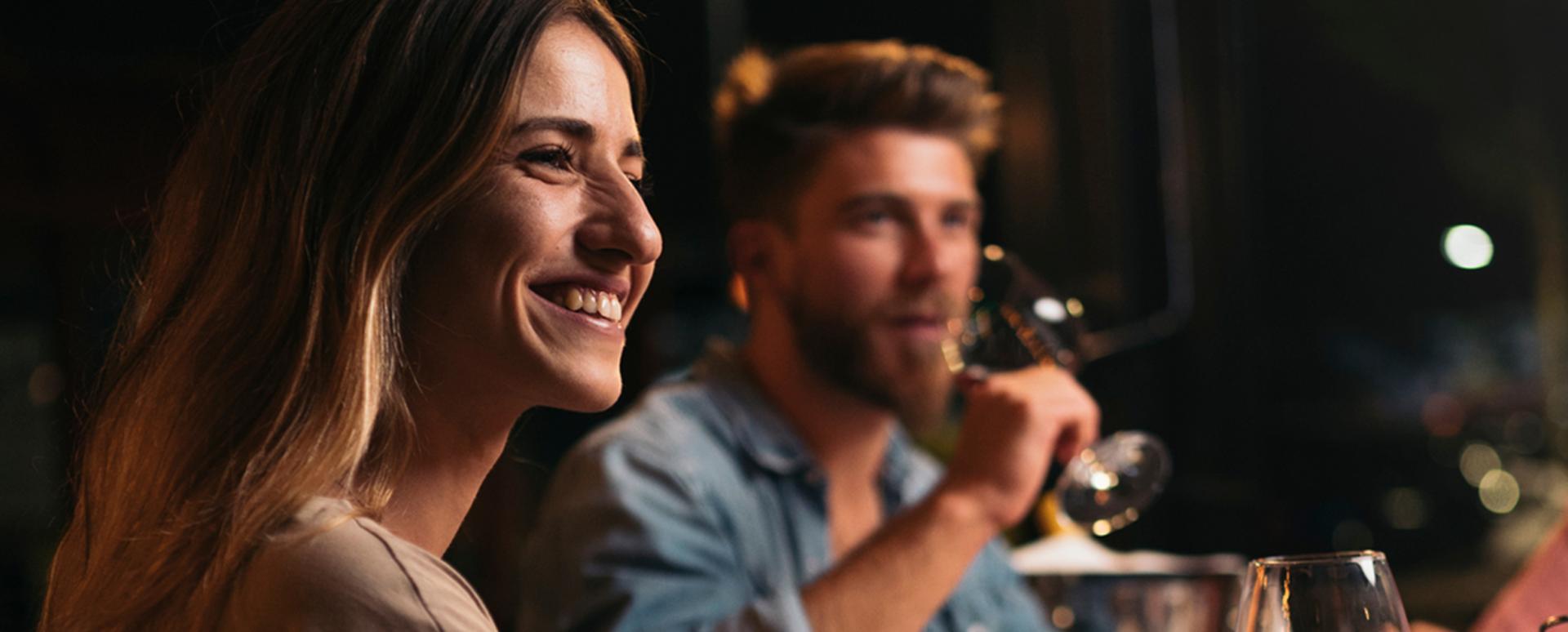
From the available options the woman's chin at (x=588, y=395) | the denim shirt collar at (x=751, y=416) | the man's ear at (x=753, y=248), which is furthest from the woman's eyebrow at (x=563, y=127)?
the man's ear at (x=753, y=248)

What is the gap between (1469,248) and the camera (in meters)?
3.11

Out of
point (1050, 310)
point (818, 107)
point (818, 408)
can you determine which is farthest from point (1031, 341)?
point (818, 107)

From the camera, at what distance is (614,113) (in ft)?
3.32

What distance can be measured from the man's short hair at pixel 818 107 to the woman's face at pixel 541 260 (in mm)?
1138

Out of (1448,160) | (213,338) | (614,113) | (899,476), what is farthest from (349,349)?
(1448,160)

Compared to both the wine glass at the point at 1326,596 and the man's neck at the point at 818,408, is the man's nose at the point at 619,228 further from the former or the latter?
the man's neck at the point at 818,408

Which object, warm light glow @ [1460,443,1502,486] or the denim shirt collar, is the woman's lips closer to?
the denim shirt collar

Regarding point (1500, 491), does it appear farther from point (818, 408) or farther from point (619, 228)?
point (619, 228)

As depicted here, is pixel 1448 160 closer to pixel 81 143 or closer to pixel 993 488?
pixel 993 488

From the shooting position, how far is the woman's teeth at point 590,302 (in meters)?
0.96

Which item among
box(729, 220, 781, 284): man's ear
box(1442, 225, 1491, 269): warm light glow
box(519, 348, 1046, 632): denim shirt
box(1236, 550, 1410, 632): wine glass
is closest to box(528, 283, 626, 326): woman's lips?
box(1236, 550, 1410, 632): wine glass

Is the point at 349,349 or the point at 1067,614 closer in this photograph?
the point at 349,349

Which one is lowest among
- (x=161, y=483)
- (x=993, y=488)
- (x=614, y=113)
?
(x=993, y=488)

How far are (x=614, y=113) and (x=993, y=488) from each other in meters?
0.89
